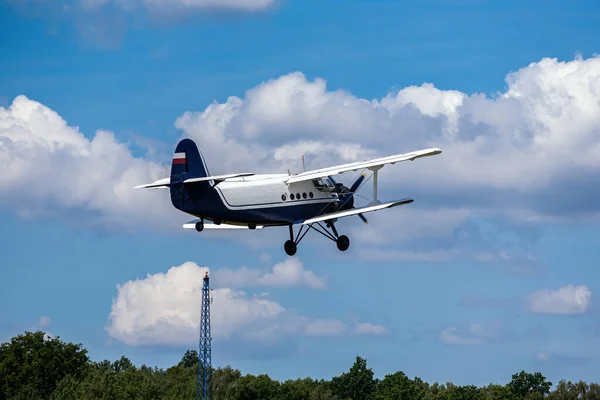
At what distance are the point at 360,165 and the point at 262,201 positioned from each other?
5840 millimetres

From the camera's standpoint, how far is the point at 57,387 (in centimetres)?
12769

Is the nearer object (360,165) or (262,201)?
(262,201)

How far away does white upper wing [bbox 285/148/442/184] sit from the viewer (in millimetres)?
51162

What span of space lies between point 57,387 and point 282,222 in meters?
84.0

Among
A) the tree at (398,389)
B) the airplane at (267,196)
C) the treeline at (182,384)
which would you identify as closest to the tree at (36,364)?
the treeline at (182,384)

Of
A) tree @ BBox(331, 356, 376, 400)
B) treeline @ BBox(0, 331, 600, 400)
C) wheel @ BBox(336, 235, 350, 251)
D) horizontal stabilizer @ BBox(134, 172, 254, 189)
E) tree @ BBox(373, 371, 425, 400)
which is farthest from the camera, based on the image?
tree @ BBox(331, 356, 376, 400)

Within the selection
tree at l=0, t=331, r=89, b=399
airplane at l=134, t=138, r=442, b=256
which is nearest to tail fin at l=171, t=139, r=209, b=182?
airplane at l=134, t=138, r=442, b=256

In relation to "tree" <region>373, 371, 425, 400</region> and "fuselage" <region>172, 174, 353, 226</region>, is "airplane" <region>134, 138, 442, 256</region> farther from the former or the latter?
"tree" <region>373, 371, 425, 400</region>

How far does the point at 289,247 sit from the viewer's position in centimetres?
5094

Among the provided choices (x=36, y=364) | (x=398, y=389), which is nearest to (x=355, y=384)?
(x=398, y=389)

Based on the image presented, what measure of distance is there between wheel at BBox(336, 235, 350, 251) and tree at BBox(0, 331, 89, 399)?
3275 inches

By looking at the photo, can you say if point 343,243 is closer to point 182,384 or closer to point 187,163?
point 187,163

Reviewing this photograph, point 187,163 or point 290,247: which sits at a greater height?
point 187,163

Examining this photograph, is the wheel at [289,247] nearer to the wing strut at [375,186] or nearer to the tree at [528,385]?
the wing strut at [375,186]
